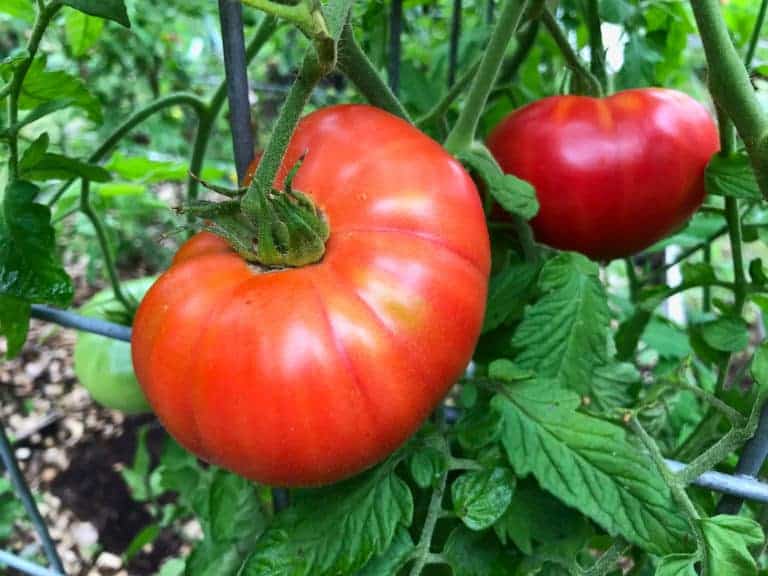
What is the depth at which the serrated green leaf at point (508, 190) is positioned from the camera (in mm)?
516

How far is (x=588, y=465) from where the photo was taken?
47cm

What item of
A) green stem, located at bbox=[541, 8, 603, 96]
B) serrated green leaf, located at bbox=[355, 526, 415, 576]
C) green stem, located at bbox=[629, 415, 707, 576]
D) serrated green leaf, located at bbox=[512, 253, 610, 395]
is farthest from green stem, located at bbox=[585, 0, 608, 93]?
serrated green leaf, located at bbox=[355, 526, 415, 576]

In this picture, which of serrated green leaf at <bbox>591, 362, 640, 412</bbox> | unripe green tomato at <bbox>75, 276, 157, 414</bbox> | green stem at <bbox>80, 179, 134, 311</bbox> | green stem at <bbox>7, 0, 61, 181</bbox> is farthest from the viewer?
unripe green tomato at <bbox>75, 276, 157, 414</bbox>

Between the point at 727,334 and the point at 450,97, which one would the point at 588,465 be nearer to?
the point at 727,334

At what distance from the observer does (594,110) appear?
2.01ft

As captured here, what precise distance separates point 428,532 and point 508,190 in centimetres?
25

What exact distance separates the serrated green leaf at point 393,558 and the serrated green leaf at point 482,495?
0.14 ft

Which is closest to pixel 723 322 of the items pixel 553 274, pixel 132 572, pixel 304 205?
pixel 553 274

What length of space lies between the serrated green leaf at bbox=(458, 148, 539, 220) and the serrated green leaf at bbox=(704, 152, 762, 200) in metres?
0.16

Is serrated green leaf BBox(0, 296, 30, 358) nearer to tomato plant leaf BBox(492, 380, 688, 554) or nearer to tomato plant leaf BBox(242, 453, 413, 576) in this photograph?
tomato plant leaf BBox(242, 453, 413, 576)

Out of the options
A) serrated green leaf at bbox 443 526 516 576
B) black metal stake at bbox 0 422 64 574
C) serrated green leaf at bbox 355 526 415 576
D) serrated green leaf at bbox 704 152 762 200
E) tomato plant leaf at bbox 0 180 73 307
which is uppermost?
serrated green leaf at bbox 704 152 762 200

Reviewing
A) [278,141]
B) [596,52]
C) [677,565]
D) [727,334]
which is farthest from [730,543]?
[596,52]

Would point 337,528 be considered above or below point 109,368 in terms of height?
above

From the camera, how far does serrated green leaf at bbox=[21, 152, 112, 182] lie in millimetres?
580
